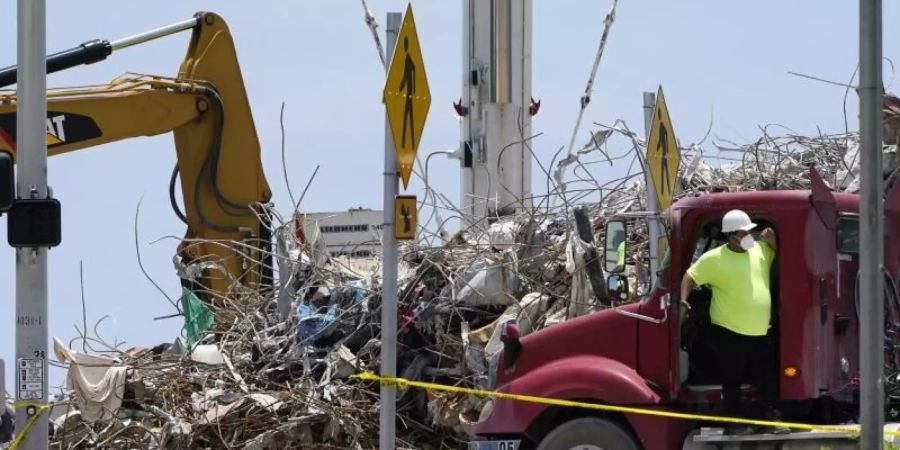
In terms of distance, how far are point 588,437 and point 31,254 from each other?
4469mm

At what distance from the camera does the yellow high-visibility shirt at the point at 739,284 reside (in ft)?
39.7

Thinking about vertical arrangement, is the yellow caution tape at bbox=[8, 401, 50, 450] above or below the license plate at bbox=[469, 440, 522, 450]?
above

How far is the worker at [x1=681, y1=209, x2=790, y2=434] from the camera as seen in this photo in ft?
39.7

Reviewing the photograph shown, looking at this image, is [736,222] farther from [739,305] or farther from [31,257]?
[31,257]

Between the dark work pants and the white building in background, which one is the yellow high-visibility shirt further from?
the white building in background

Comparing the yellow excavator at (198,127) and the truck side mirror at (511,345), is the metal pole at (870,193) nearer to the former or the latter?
the truck side mirror at (511,345)

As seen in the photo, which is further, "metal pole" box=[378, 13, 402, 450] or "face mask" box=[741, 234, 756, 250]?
"face mask" box=[741, 234, 756, 250]

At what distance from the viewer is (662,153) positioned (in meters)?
14.1

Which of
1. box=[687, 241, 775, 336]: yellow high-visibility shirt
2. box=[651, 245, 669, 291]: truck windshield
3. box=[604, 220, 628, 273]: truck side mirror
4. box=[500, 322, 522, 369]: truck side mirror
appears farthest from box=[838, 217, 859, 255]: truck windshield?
box=[500, 322, 522, 369]: truck side mirror

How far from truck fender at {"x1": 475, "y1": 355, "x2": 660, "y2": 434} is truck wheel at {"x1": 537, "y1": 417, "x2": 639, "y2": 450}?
17 centimetres

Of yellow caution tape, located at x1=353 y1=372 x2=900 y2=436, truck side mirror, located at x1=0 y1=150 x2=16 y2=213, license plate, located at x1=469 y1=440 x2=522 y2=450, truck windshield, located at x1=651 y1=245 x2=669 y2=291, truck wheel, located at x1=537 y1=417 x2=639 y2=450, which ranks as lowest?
license plate, located at x1=469 y1=440 x2=522 y2=450

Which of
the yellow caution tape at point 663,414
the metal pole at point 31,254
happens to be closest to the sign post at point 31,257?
the metal pole at point 31,254

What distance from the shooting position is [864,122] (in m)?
8.33

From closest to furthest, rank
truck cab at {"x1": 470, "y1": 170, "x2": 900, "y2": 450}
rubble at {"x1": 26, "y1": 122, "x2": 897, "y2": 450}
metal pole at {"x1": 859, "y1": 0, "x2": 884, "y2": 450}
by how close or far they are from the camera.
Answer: metal pole at {"x1": 859, "y1": 0, "x2": 884, "y2": 450}
truck cab at {"x1": 470, "y1": 170, "x2": 900, "y2": 450}
rubble at {"x1": 26, "y1": 122, "x2": 897, "y2": 450}
